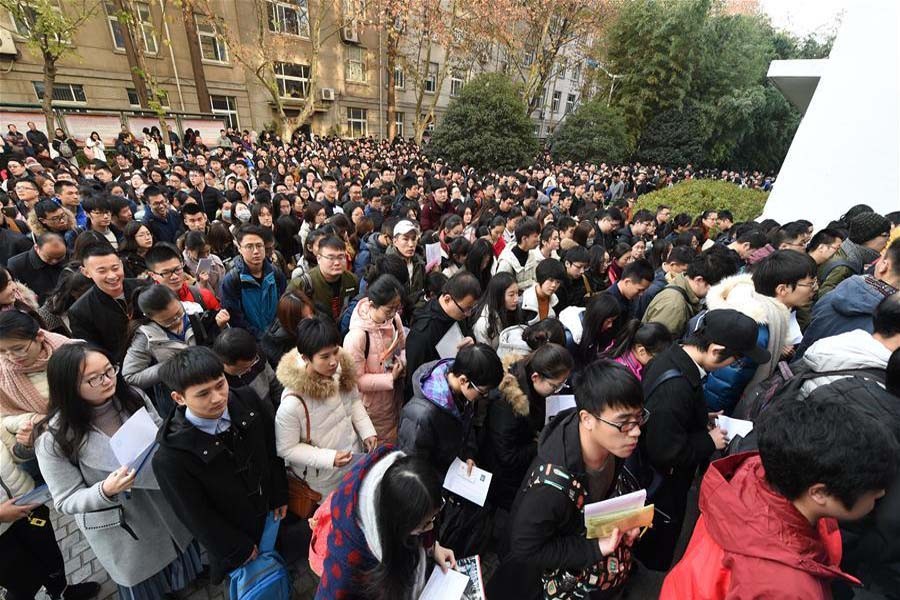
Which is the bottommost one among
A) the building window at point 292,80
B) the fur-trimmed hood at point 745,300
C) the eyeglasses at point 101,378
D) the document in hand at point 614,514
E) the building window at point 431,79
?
the document in hand at point 614,514

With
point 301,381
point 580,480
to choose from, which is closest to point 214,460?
point 301,381

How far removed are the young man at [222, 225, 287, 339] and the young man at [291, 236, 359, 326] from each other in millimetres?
319

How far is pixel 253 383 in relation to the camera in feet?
8.80

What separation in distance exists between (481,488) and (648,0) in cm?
2711

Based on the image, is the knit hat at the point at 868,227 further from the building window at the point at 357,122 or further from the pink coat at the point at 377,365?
the building window at the point at 357,122

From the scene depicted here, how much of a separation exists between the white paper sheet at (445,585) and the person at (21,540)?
2004 mm

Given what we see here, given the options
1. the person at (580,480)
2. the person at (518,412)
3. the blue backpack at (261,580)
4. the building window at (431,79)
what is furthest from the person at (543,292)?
the building window at (431,79)

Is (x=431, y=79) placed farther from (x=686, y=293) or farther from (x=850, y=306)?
(x=850, y=306)

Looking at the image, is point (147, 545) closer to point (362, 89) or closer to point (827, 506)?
point (827, 506)

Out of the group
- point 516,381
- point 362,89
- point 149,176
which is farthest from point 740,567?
point 362,89

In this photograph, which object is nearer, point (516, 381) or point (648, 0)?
point (516, 381)

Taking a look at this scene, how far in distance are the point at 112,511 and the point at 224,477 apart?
55 cm

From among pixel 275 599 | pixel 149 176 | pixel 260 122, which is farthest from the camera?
pixel 260 122

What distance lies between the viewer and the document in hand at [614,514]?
1717 mm
